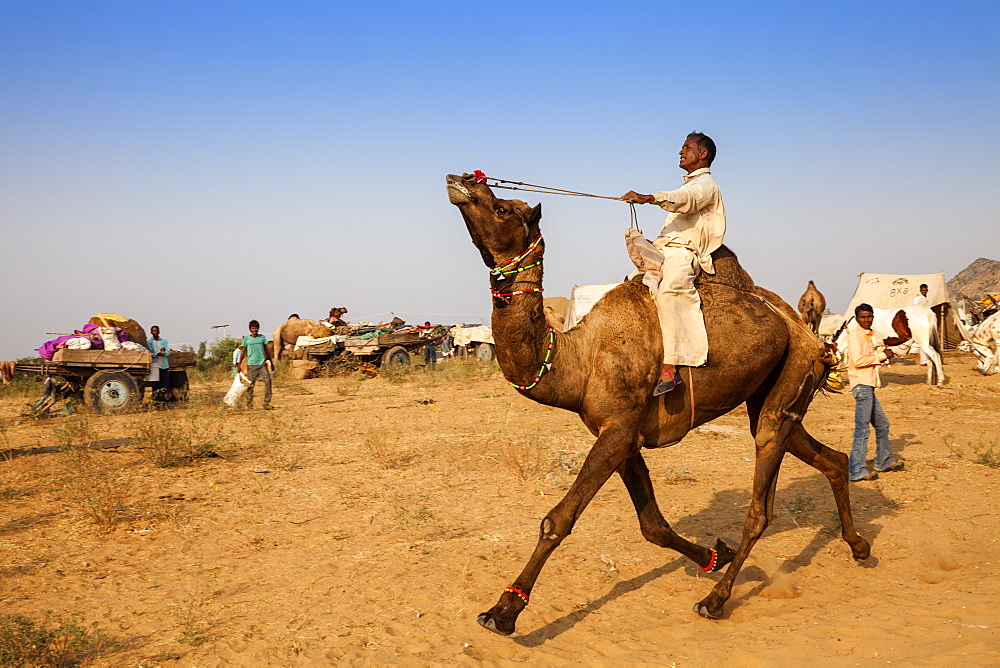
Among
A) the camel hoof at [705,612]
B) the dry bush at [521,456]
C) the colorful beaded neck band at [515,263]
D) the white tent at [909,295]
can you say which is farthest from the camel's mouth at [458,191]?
the white tent at [909,295]

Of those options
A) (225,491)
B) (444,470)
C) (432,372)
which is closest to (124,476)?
(225,491)

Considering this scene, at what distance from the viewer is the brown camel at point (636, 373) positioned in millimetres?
4590

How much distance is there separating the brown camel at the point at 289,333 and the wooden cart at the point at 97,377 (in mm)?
12376

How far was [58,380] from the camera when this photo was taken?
1582cm

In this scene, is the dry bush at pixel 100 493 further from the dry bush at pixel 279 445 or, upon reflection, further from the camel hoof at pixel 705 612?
the camel hoof at pixel 705 612

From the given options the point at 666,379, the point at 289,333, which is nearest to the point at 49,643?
the point at 666,379

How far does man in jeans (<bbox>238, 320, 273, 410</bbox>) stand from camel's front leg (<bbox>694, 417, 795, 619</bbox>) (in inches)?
501

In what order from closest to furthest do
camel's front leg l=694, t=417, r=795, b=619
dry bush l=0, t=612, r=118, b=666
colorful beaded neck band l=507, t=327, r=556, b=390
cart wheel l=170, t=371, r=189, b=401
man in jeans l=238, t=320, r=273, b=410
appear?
dry bush l=0, t=612, r=118, b=666
colorful beaded neck band l=507, t=327, r=556, b=390
camel's front leg l=694, t=417, r=795, b=619
man in jeans l=238, t=320, r=273, b=410
cart wheel l=170, t=371, r=189, b=401

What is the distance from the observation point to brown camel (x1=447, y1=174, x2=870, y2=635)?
4.59 meters

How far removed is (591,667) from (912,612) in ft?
7.58

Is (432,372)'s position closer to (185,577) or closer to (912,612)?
(185,577)

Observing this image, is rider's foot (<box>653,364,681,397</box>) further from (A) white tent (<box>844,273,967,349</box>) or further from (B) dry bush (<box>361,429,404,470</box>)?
(A) white tent (<box>844,273,967,349</box>)

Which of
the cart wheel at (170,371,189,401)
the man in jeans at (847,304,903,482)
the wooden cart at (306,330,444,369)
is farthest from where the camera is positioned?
the wooden cart at (306,330,444,369)

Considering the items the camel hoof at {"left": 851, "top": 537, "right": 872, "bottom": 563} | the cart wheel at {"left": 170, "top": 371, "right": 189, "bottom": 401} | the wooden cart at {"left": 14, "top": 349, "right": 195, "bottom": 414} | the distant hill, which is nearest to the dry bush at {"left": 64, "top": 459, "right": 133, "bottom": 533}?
the wooden cart at {"left": 14, "top": 349, "right": 195, "bottom": 414}
